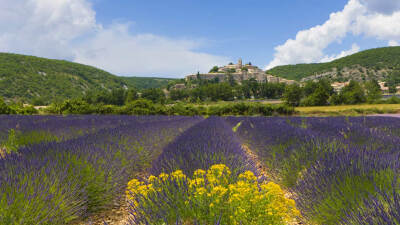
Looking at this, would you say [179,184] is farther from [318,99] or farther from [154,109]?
[318,99]

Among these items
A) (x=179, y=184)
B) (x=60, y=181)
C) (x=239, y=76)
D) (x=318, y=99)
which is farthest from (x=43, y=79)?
(x=179, y=184)

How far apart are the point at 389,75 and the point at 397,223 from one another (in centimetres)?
13902

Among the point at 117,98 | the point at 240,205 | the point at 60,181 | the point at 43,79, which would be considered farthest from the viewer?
the point at 43,79

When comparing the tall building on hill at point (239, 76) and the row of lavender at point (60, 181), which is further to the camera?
the tall building on hill at point (239, 76)

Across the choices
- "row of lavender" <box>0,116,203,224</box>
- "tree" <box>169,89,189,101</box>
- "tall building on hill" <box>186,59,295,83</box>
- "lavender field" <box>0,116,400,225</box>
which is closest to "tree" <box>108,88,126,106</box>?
"tree" <box>169,89,189,101</box>

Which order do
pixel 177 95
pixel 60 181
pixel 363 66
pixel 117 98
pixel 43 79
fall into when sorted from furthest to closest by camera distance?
pixel 363 66 < pixel 43 79 < pixel 177 95 < pixel 117 98 < pixel 60 181

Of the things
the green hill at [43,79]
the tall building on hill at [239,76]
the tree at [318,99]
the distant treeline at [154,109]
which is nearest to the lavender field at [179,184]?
the distant treeline at [154,109]

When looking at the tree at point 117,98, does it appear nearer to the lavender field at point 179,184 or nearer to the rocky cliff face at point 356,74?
the lavender field at point 179,184

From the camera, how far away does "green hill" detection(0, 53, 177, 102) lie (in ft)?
265

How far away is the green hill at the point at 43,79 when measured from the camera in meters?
80.9

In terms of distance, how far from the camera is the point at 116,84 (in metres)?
137

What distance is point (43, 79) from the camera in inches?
3826

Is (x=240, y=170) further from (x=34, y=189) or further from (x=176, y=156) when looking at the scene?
(x=34, y=189)

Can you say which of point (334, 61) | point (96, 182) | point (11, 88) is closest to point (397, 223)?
point (96, 182)
